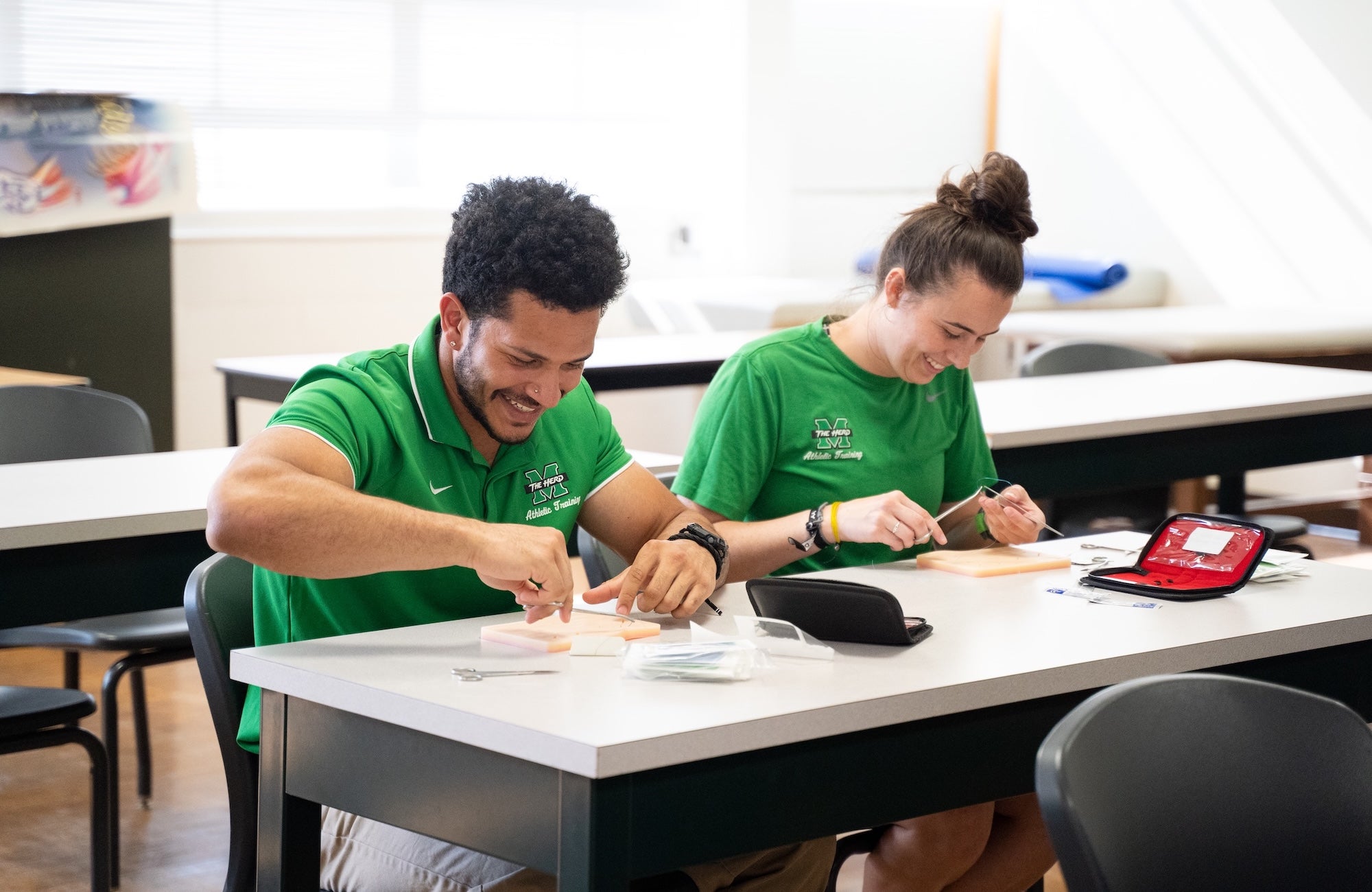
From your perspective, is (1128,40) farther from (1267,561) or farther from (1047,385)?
(1267,561)

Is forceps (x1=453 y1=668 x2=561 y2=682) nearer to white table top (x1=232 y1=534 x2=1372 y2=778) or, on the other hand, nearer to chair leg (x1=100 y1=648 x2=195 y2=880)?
white table top (x1=232 y1=534 x2=1372 y2=778)

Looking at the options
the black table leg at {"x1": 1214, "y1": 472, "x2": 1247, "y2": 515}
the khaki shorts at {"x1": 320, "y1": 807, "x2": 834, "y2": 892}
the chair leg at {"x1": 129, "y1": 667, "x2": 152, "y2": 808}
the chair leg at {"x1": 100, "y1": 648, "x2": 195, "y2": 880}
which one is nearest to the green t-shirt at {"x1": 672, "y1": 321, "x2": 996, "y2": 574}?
the khaki shorts at {"x1": 320, "y1": 807, "x2": 834, "y2": 892}

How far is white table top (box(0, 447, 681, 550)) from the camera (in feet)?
7.34

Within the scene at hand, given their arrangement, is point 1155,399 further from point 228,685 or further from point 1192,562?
point 228,685

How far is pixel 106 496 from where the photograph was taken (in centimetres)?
247

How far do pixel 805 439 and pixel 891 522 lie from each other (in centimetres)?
32

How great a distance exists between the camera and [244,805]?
1743 millimetres

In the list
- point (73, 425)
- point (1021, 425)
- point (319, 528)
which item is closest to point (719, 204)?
point (1021, 425)

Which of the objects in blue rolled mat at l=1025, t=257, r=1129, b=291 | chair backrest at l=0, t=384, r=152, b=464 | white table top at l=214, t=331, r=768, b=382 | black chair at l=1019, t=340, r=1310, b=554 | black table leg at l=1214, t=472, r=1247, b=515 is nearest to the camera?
chair backrest at l=0, t=384, r=152, b=464

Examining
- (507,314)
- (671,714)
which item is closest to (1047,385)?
(507,314)

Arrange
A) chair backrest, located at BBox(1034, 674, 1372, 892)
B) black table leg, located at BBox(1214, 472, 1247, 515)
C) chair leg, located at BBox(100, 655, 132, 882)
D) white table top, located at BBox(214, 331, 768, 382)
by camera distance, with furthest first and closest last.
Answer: black table leg, located at BBox(1214, 472, 1247, 515)
white table top, located at BBox(214, 331, 768, 382)
chair leg, located at BBox(100, 655, 132, 882)
chair backrest, located at BBox(1034, 674, 1372, 892)

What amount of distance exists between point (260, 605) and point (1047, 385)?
245 cm

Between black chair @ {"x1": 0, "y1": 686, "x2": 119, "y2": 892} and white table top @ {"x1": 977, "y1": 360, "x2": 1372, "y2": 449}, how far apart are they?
1.64 metres

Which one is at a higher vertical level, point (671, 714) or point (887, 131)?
point (887, 131)
